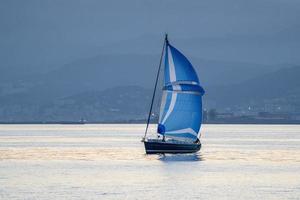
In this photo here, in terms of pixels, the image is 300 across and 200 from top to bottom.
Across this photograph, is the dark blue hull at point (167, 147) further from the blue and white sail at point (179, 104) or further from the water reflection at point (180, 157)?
the blue and white sail at point (179, 104)

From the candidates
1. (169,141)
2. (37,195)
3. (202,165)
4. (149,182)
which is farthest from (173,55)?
(37,195)

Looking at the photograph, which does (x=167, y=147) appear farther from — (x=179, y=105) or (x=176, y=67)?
(x=176, y=67)

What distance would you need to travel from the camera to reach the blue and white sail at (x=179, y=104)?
85562 mm

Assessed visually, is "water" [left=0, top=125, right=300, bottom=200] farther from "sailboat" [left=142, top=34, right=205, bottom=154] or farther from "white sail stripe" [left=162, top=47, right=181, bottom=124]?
"white sail stripe" [left=162, top=47, right=181, bottom=124]

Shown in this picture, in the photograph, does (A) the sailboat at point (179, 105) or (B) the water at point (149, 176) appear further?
(A) the sailboat at point (179, 105)

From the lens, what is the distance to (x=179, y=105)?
8606 centimetres

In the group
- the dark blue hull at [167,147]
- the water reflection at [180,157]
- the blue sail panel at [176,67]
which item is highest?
the blue sail panel at [176,67]

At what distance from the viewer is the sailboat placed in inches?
3346

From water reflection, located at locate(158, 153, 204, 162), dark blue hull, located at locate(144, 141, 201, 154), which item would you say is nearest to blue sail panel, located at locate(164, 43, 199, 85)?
dark blue hull, located at locate(144, 141, 201, 154)

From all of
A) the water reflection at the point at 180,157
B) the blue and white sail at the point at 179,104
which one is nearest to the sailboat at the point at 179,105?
the blue and white sail at the point at 179,104

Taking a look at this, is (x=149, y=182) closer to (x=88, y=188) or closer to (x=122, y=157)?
(x=88, y=188)

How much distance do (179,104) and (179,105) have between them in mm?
87

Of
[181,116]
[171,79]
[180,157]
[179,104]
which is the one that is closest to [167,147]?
[180,157]

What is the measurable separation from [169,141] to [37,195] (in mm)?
32792
